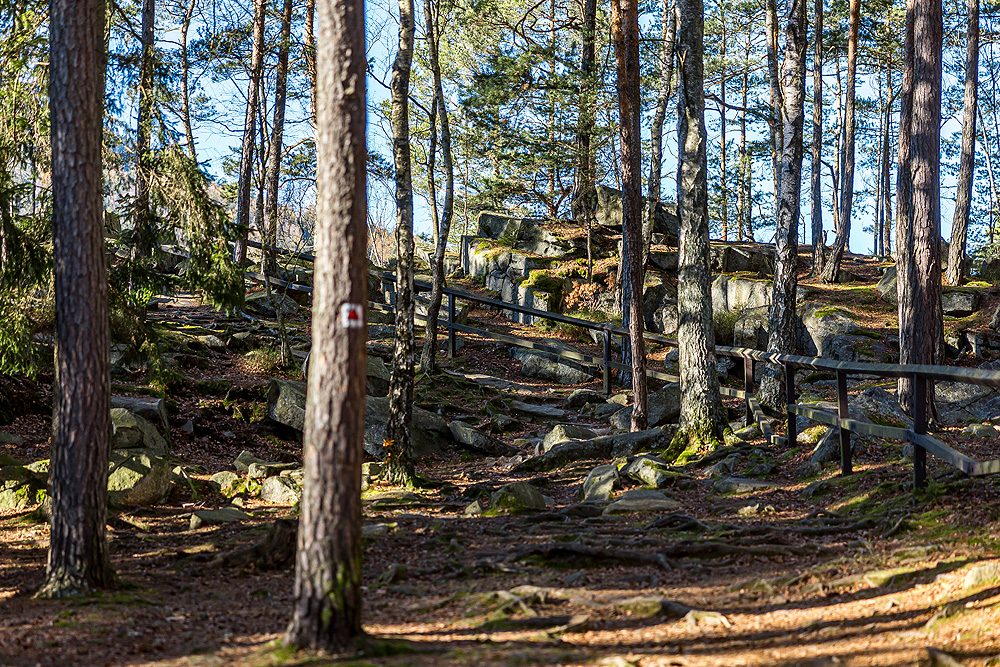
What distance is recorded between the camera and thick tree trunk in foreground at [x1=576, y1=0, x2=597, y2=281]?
18.7 metres

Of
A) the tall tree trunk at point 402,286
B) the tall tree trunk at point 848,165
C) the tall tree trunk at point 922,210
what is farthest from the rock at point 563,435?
the tall tree trunk at point 848,165

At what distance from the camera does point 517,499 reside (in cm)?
789

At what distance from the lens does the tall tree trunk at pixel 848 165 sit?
68.3 ft

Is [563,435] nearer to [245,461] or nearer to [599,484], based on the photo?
[599,484]

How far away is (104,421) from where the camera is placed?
225 inches

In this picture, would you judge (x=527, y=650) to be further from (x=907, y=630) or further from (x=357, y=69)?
(x=357, y=69)

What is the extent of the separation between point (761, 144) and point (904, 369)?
2410 cm

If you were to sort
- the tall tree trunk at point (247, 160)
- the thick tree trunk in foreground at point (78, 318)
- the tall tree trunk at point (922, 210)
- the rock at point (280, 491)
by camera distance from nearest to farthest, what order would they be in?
the thick tree trunk in foreground at point (78, 318), the rock at point (280, 491), the tall tree trunk at point (922, 210), the tall tree trunk at point (247, 160)

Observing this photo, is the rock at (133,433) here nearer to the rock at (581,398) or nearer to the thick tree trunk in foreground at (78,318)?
the thick tree trunk in foreground at (78,318)

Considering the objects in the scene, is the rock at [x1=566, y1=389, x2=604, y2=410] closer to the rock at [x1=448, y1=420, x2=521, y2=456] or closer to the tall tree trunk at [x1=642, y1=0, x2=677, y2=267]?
the rock at [x1=448, y1=420, x2=521, y2=456]

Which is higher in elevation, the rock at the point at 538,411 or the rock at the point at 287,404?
the rock at the point at 287,404

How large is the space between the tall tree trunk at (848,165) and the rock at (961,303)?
344cm

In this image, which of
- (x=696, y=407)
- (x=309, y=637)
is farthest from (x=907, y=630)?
(x=696, y=407)

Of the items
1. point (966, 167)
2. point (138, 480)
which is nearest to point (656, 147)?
point (966, 167)
